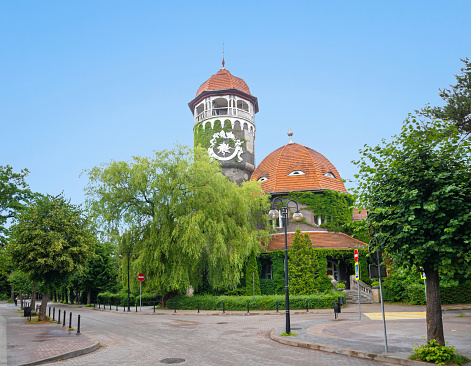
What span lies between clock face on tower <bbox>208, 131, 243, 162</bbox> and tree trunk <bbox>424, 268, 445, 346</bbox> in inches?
1381

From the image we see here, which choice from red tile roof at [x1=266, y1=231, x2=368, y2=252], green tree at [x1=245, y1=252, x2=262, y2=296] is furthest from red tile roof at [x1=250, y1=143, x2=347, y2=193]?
green tree at [x1=245, y1=252, x2=262, y2=296]

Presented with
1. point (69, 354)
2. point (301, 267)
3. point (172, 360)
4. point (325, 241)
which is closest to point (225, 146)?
point (325, 241)

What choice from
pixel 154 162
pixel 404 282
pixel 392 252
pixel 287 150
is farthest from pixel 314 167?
pixel 392 252

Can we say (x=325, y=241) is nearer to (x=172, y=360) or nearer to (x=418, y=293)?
(x=418, y=293)

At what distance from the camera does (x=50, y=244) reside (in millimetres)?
22297

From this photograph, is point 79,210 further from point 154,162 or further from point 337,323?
point 337,323

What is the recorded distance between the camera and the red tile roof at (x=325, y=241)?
34.8m

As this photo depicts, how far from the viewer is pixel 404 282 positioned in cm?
3058

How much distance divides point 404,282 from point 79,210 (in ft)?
78.8

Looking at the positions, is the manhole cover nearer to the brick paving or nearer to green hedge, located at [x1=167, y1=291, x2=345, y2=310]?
the brick paving

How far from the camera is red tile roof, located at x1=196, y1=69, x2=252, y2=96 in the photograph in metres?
47.6

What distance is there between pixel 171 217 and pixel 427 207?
72.4ft

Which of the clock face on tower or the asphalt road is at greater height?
the clock face on tower

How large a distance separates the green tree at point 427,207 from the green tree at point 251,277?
23.8 metres
